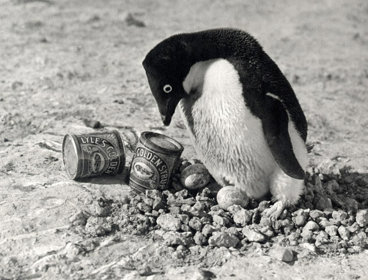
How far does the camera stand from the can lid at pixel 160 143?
2918 millimetres

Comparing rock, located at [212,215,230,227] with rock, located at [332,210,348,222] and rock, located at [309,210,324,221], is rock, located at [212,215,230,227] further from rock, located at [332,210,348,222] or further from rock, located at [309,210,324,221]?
rock, located at [332,210,348,222]

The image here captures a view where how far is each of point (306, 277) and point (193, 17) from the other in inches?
175

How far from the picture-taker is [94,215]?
2.78m

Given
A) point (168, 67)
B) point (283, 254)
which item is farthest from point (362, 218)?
point (168, 67)

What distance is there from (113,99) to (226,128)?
5.19 feet

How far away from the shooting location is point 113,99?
14.0 ft

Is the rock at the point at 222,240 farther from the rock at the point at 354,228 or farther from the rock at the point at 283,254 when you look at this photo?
the rock at the point at 354,228

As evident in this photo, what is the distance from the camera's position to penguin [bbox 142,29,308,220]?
9.19 ft

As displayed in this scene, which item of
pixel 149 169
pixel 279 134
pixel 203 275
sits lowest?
pixel 203 275

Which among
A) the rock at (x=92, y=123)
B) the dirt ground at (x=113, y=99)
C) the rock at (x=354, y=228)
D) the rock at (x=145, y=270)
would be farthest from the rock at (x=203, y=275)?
the rock at (x=92, y=123)

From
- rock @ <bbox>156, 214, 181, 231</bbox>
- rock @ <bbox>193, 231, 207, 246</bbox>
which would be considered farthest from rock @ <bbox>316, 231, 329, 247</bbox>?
rock @ <bbox>156, 214, 181, 231</bbox>

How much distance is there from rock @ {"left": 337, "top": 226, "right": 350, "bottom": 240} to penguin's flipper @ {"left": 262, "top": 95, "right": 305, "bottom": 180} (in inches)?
11.0

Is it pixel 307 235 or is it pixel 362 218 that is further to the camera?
pixel 362 218

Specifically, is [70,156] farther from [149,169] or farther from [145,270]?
[145,270]
